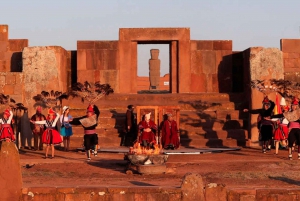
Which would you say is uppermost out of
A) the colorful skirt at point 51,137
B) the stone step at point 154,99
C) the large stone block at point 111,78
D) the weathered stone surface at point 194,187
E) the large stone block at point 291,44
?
the large stone block at point 291,44

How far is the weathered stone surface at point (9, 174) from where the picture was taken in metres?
12.8

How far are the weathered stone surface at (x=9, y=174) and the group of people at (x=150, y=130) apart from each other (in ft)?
22.5

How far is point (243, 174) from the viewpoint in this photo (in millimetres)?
15609

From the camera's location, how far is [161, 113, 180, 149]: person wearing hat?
22.1 metres

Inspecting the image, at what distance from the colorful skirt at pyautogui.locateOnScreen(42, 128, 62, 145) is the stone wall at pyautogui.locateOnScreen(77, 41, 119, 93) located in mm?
6942

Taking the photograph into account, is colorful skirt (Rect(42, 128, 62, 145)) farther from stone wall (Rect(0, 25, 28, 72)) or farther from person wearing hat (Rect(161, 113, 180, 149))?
stone wall (Rect(0, 25, 28, 72))

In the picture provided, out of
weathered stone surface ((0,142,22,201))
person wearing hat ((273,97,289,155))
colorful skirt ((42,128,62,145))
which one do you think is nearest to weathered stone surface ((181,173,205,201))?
weathered stone surface ((0,142,22,201))

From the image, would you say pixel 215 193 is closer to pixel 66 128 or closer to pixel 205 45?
pixel 66 128

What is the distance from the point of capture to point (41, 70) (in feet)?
81.6

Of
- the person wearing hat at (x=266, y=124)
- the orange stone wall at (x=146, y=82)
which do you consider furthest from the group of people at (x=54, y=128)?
the orange stone wall at (x=146, y=82)

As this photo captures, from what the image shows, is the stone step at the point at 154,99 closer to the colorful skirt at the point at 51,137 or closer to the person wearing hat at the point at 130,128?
the person wearing hat at the point at 130,128

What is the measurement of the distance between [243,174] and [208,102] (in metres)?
9.99

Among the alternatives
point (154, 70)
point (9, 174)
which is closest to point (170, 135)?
point (9, 174)

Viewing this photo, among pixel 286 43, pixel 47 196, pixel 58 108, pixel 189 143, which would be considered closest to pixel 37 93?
pixel 58 108
